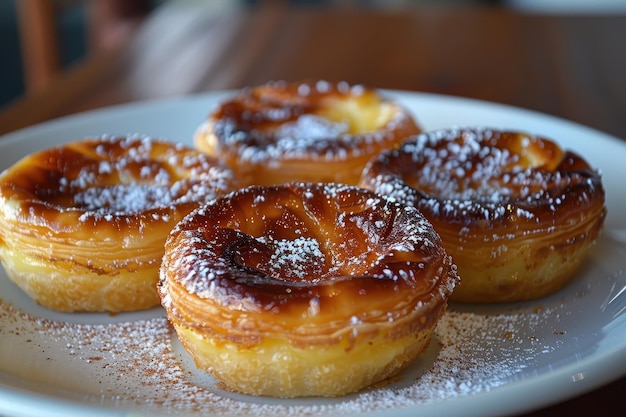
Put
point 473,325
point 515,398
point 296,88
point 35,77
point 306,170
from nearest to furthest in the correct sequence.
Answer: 1. point 515,398
2. point 473,325
3. point 306,170
4. point 296,88
5. point 35,77

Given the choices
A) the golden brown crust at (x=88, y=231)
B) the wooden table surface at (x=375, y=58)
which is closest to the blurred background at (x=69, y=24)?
the wooden table surface at (x=375, y=58)

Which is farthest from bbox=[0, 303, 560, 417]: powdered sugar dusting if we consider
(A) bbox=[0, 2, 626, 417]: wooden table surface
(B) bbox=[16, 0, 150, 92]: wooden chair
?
(B) bbox=[16, 0, 150, 92]: wooden chair

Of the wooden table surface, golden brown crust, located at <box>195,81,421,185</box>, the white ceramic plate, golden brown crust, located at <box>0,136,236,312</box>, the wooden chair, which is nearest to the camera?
the white ceramic plate

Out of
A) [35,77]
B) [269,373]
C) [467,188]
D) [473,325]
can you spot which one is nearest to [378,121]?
[467,188]

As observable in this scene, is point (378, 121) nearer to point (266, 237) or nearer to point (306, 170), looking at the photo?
point (306, 170)

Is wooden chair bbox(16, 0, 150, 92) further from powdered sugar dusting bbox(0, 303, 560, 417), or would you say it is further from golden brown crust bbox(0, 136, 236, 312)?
powdered sugar dusting bbox(0, 303, 560, 417)

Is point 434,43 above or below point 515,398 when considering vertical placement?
below

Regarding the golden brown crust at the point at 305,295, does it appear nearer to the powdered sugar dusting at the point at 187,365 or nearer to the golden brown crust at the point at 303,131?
the powdered sugar dusting at the point at 187,365
